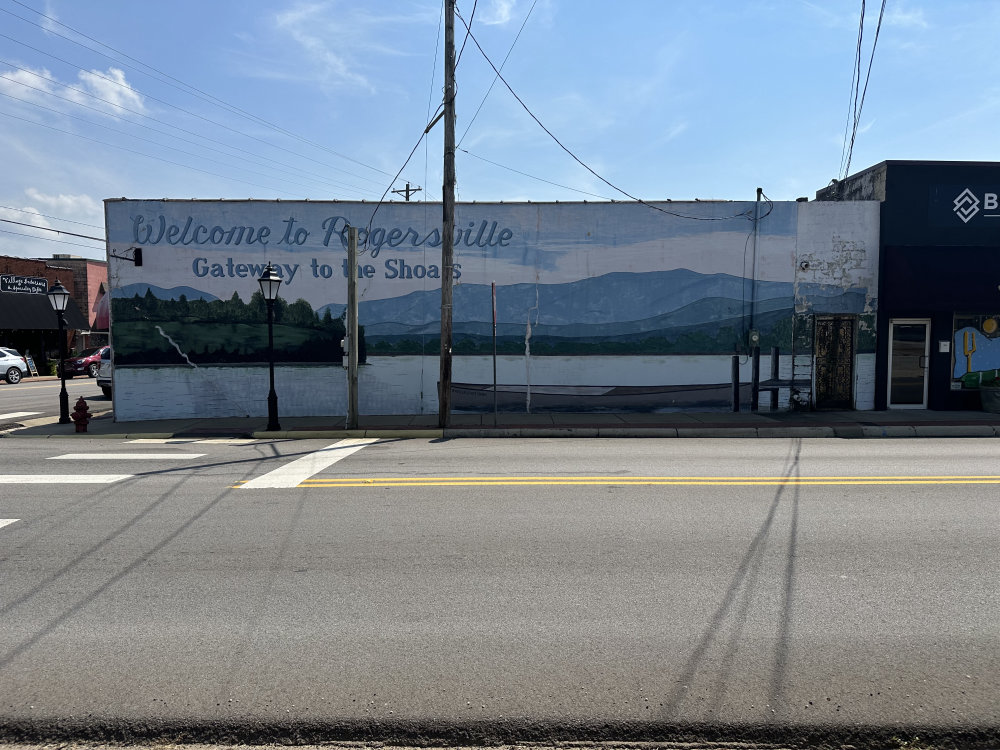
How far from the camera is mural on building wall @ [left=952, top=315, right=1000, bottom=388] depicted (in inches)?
648

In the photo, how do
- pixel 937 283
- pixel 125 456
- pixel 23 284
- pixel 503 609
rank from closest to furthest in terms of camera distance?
pixel 503 609 < pixel 125 456 < pixel 937 283 < pixel 23 284

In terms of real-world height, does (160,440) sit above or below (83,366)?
below

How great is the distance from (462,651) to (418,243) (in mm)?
13966

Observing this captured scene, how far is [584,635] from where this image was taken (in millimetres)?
4012

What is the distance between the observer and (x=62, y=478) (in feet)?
28.7

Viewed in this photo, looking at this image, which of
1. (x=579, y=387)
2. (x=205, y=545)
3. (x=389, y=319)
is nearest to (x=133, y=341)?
(x=389, y=319)

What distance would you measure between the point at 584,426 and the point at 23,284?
3360 centimetres

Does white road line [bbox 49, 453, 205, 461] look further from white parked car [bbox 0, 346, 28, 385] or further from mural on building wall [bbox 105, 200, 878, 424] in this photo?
white parked car [bbox 0, 346, 28, 385]

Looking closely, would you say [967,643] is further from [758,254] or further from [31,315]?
[31,315]

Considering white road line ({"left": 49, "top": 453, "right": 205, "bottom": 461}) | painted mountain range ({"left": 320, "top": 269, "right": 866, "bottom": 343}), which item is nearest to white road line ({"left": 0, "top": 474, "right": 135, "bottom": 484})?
white road line ({"left": 49, "top": 453, "right": 205, "bottom": 461})

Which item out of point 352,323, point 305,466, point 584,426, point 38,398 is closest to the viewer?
point 305,466

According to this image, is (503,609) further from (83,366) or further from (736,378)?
(83,366)

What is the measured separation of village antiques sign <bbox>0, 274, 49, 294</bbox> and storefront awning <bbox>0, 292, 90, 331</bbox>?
0.27 metres

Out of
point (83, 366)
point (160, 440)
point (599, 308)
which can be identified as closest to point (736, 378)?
point (599, 308)
